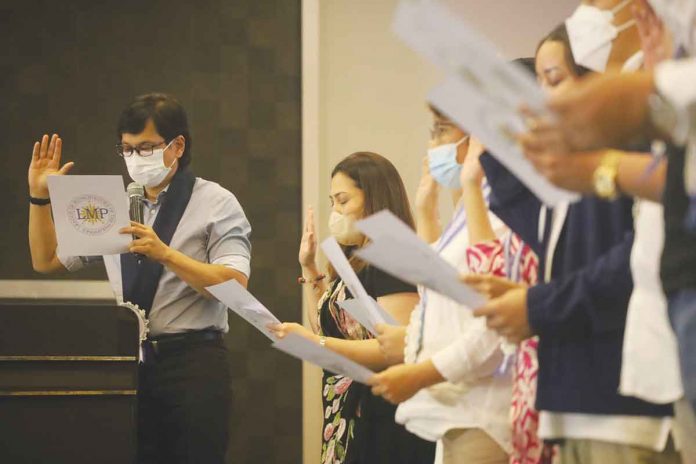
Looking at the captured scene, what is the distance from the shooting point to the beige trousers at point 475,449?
187 cm

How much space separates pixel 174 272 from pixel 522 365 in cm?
137

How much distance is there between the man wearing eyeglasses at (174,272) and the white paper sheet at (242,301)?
1.23ft

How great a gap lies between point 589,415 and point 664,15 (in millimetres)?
609

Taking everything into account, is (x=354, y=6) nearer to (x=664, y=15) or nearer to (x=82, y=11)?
(x=82, y=11)

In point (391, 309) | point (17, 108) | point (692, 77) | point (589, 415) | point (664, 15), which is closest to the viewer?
point (692, 77)

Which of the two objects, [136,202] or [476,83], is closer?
[476,83]

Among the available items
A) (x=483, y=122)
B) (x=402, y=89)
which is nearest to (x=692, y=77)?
(x=483, y=122)

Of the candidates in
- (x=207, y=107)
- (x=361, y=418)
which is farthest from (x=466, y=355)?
(x=207, y=107)

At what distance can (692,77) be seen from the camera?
1013mm

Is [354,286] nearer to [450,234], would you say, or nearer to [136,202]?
[450,234]

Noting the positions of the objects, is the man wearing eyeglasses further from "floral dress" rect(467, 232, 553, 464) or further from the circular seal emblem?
"floral dress" rect(467, 232, 553, 464)

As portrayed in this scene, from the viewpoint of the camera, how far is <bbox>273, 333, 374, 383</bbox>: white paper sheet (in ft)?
6.08

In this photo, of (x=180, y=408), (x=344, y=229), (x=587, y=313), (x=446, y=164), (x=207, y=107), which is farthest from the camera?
(x=207, y=107)

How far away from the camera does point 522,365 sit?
175cm
